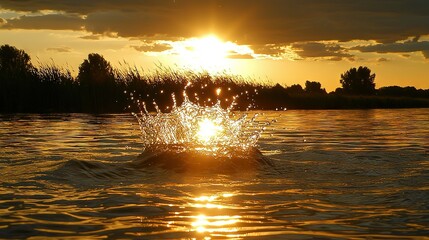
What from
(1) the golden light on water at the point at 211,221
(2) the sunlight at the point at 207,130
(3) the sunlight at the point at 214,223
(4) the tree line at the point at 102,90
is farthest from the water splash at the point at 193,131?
(4) the tree line at the point at 102,90

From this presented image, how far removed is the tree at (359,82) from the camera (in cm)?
8219

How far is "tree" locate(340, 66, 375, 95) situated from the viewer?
82.2 metres

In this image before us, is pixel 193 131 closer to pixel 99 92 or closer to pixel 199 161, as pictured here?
pixel 199 161

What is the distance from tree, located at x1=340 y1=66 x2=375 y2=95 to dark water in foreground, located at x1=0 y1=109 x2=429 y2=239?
71.2 m

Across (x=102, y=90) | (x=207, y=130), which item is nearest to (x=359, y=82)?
(x=102, y=90)

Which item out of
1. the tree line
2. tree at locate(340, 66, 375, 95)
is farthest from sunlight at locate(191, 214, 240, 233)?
tree at locate(340, 66, 375, 95)

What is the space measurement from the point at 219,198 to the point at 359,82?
8008cm

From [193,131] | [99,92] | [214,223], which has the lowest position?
[214,223]

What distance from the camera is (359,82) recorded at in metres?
84.6

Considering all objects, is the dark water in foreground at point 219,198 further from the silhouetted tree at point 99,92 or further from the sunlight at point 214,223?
the silhouetted tree at point 99,92

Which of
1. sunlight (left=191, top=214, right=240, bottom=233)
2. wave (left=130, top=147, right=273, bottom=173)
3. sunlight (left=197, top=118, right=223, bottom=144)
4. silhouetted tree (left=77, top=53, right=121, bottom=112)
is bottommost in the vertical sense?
sunlight (left=191, top=214, right=240, bottom=233)

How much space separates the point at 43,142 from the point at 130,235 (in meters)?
10.3

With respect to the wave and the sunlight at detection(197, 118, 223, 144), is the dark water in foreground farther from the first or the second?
the sunlight at detection(197, 118, 223, 144)

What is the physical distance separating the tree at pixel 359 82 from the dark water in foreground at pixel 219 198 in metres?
71.2
